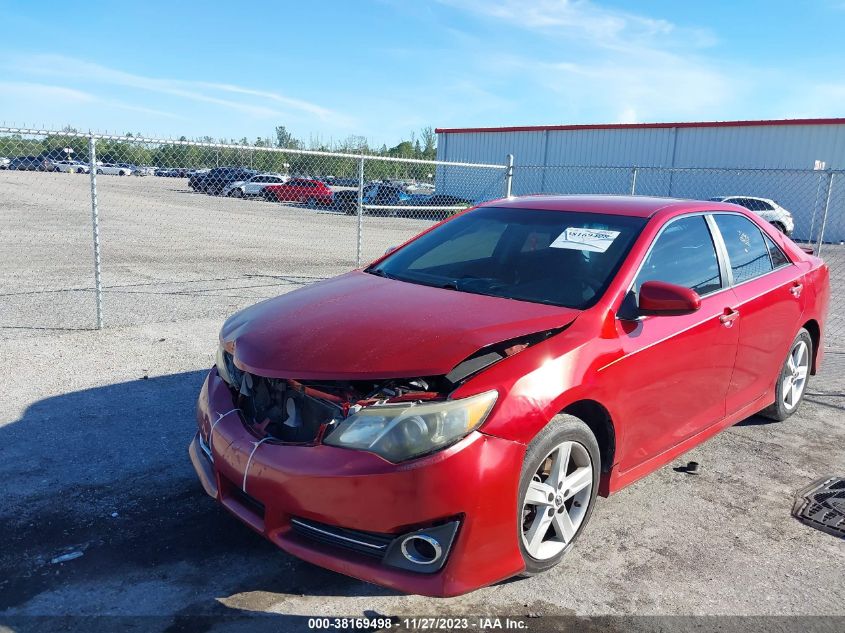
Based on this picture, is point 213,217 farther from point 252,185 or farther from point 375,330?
point 375,330

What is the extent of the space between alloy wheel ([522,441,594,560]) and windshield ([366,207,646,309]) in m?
0.75

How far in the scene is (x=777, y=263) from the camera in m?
4.93

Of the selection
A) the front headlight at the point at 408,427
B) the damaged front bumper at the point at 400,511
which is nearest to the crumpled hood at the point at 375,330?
the front headlight at the point at 408,427

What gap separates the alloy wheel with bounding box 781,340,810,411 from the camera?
519 centimetres

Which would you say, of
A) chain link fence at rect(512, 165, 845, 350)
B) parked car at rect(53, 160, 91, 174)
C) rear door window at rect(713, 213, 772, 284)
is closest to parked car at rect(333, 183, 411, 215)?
chain link fence at rect(512, 165, 845, 350)

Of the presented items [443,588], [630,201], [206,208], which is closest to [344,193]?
[206,208]

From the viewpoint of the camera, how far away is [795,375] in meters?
5.32

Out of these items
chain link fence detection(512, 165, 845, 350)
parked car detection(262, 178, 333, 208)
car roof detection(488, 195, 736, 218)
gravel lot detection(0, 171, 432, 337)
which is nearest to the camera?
car roof detection(488, 195, 736, 218)

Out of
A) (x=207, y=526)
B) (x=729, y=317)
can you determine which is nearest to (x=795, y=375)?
(x=729, y=317)

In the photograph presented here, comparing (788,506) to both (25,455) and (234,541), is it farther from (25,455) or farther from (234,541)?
(25,455)

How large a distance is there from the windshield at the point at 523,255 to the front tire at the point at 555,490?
2.26 ft

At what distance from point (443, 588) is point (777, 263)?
362 cm

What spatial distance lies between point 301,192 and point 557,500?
27.5m

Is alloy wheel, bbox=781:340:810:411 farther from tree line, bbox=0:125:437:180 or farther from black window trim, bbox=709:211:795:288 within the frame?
tree line, bbox=0:125:437:180
